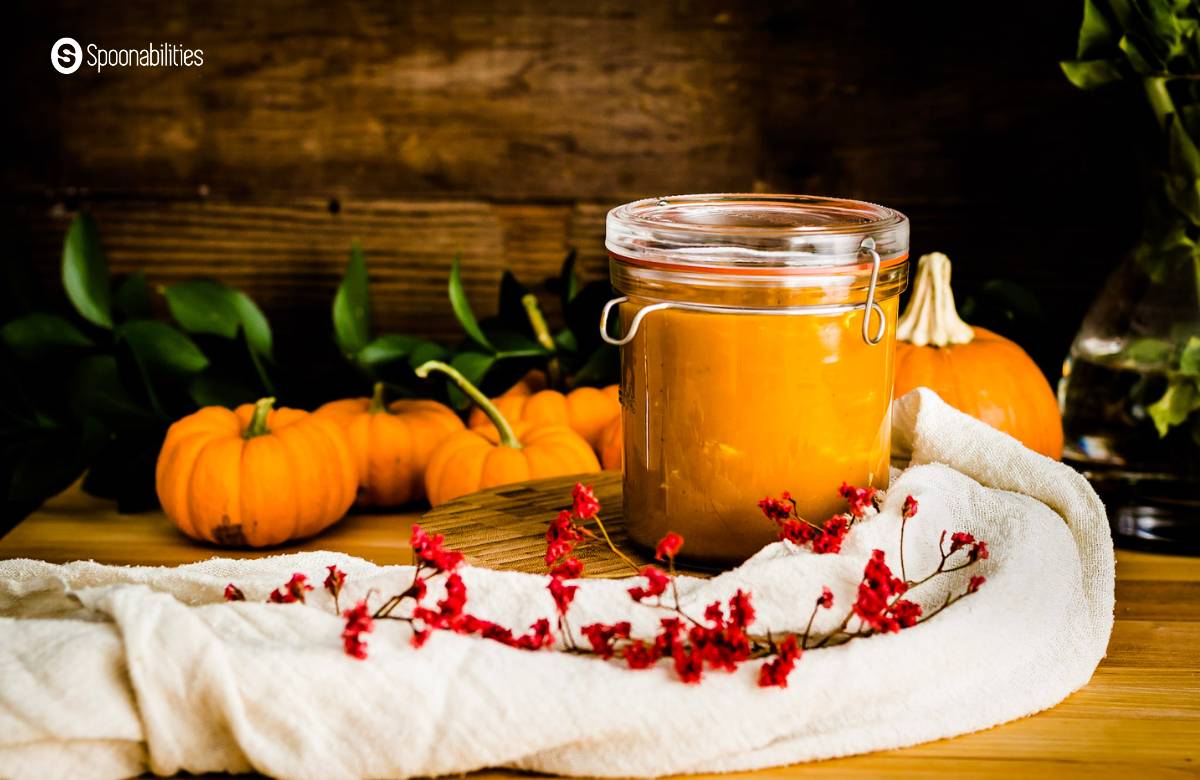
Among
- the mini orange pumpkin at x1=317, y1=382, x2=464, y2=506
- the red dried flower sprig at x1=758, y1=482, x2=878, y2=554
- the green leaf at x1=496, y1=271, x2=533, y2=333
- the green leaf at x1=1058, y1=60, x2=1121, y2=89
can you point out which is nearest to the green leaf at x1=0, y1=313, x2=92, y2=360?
the mini orange pumpkin at x1=317, y1=382, x2=464, y2=506

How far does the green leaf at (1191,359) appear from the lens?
1.12m

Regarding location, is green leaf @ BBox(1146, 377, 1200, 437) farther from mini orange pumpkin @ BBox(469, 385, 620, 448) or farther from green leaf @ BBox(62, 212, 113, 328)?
green leaf @ BBox(62, 212, 113, 328)

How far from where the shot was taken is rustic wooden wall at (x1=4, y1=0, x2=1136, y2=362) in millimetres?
1520

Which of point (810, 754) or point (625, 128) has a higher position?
point (625, 128)

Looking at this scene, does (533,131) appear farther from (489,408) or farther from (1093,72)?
(1093,72)

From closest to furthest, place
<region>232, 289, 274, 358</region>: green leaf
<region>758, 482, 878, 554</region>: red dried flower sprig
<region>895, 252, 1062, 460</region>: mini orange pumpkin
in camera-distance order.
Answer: <region>758, 482, 878, 554</region>: red dried flower sprig, <region>895, 252, 1062, 460</region>: mini orange pumpkin, <region>232, 289, 274, 358</region>: green leaf

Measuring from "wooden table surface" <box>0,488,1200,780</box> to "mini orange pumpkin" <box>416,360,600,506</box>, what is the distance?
8cm

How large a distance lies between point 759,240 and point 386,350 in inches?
25.4

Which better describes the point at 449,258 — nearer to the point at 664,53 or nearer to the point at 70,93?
the point at 664,53

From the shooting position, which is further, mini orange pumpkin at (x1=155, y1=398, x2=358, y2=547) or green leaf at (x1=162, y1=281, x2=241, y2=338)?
green leaf at (x1=162, y1=281, x2=241, y2=338)

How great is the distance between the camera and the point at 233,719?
70 cm

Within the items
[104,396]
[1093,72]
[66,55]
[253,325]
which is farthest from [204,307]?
[1093,72]

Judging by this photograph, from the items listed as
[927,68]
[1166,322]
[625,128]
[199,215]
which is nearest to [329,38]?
[199,215]

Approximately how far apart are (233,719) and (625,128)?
3.48ft
